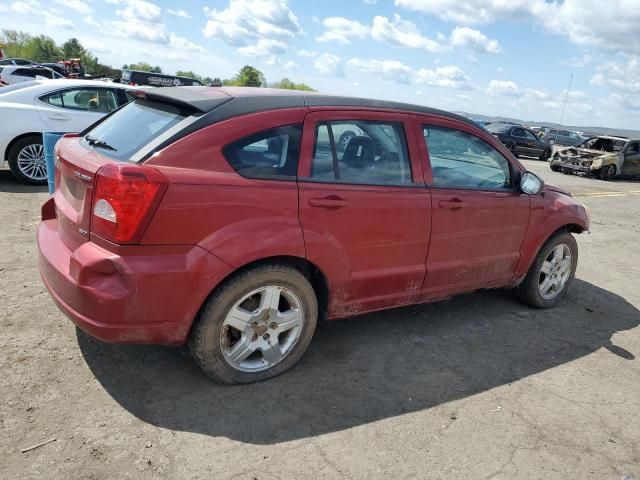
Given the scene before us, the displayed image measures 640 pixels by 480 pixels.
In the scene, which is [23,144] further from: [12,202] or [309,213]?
[309,213]

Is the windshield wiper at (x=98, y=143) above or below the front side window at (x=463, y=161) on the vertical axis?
below

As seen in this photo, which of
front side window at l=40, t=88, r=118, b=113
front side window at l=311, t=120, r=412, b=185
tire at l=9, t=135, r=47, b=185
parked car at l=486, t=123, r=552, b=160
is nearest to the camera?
front side window at l=311, t=120, r=412, b=185

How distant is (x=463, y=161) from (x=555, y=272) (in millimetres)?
1719

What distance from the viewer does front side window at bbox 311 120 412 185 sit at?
326cm

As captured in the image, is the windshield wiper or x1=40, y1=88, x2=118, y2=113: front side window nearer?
the windshield wiper

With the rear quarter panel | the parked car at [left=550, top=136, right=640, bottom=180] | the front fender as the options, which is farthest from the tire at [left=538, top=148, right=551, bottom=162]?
the rear quarter panel

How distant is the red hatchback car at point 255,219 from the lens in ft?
8.80

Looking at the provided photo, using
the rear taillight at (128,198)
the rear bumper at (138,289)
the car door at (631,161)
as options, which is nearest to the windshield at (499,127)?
the car door at (631,161)

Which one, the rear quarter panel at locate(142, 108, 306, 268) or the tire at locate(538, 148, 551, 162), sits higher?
the tire at locate(538, 148, 551, 162)

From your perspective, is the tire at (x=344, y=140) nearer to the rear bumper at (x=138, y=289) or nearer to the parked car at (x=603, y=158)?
the rear bumper at (x=138, y=289)

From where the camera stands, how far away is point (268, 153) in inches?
120

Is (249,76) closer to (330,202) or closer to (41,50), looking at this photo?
(41,50)

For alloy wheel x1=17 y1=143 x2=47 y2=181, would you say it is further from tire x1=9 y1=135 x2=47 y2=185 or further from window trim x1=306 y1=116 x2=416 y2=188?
window trim x1=306 y1=116 x2=416 y2=188

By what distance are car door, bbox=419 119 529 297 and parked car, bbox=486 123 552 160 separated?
20409 mm
